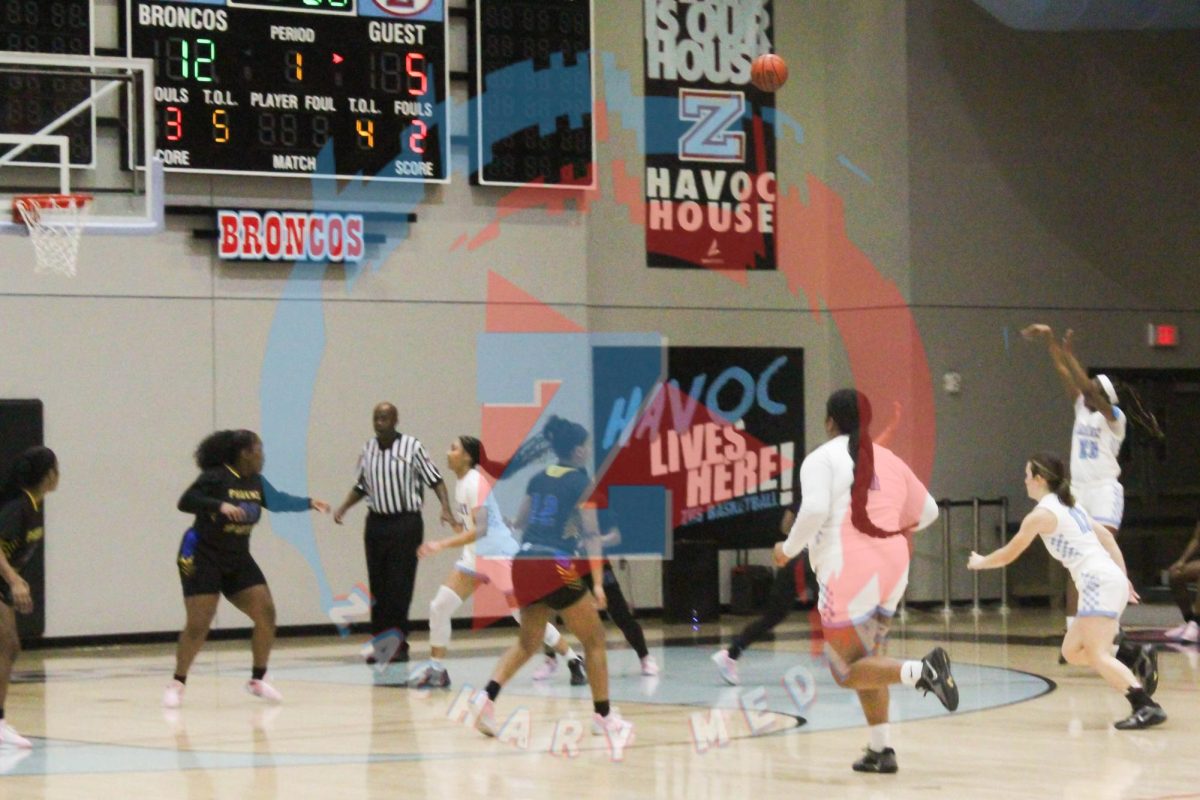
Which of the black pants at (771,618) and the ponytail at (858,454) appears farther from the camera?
the black pants at (771,618)

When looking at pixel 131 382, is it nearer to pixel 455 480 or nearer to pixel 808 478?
pixel 455 480

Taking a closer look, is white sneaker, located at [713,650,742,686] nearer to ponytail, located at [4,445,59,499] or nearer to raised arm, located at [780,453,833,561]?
raised arm, located at [780,453,833,561]

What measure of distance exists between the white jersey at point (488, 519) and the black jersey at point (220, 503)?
1.44m

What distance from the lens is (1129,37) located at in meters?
19.5

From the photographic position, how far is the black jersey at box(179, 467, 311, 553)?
38.1ft

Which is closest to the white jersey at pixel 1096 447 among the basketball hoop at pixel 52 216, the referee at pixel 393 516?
the referee at pixel 393 516

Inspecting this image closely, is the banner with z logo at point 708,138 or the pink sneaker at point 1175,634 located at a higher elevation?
the banner with z logo at point 708,138

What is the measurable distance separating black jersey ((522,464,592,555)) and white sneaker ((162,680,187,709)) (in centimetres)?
349

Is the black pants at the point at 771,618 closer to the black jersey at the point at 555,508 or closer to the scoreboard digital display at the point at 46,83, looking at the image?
the black jersey at the point at 555,508

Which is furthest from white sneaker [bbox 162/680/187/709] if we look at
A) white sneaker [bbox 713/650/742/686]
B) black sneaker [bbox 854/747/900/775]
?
black sneaker [bbox 854/747/900/775]

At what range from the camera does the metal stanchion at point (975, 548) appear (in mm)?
18375

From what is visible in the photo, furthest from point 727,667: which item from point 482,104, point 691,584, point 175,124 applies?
point 175,124

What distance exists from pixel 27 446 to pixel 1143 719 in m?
10.2

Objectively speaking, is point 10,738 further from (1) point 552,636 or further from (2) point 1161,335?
(2) point 1161,335
